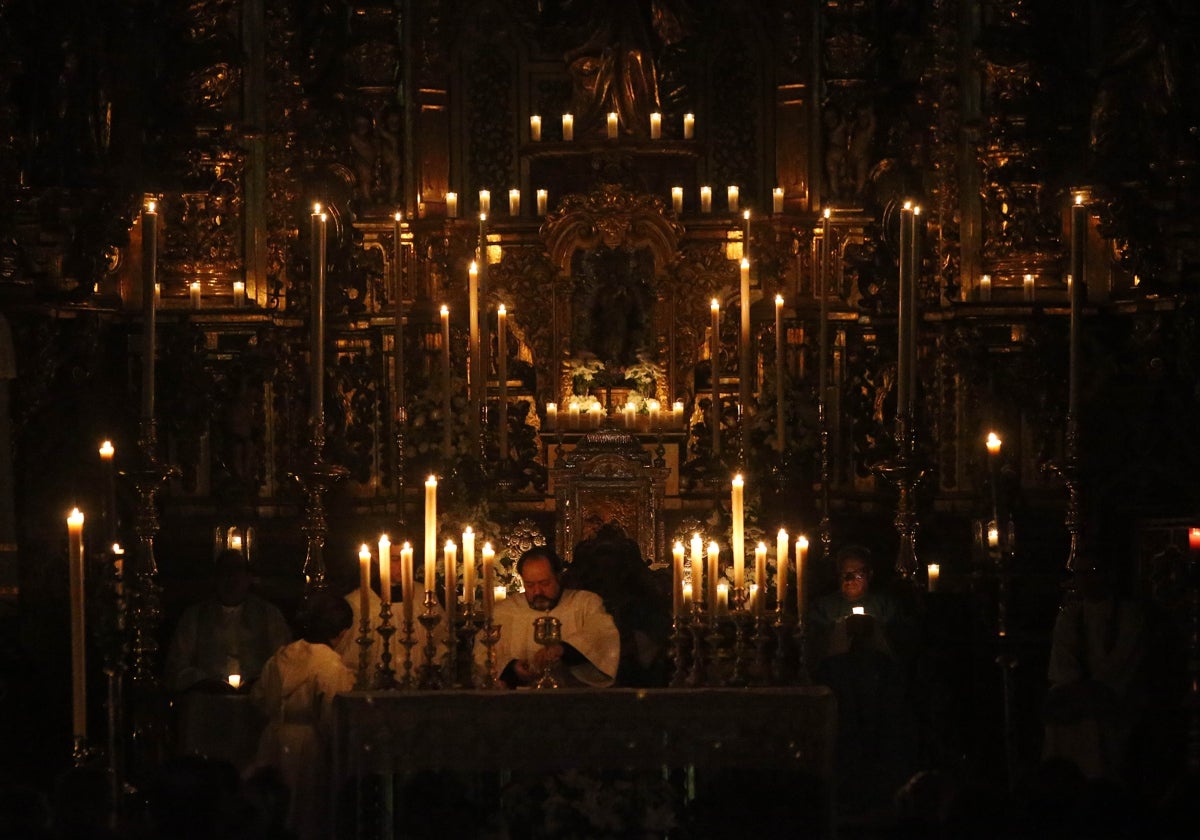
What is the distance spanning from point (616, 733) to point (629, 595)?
2614 millimetres

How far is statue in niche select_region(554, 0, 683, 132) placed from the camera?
17297 mm

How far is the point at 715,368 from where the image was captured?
16859mm

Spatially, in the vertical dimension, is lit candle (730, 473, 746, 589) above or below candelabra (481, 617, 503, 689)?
above

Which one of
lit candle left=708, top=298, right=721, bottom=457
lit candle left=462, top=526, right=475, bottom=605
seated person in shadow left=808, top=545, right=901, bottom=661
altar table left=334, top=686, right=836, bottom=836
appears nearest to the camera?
lit candle left=462, top=526, right=475, bottom=605

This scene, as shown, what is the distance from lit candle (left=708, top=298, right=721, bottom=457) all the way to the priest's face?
3.71 metres

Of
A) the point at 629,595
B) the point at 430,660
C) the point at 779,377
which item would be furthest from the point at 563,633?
the point at 779,377

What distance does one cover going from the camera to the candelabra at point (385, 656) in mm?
11453

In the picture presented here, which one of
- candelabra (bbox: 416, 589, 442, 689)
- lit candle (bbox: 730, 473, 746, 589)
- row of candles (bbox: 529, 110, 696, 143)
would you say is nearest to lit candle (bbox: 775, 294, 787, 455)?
row of candles (bbox: 529, 110, 696, 143)

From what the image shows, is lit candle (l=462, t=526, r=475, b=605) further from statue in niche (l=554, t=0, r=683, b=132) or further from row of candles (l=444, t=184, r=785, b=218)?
statue in niche (l=554, t=0, r=683, b=132)

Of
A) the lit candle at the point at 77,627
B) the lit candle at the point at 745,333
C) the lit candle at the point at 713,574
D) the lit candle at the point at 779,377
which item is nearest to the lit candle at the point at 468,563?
the lit candle at the point at 713,574

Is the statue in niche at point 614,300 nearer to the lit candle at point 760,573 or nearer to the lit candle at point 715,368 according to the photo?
the lit candle at point 715,368

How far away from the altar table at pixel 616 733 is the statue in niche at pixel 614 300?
19.2ft

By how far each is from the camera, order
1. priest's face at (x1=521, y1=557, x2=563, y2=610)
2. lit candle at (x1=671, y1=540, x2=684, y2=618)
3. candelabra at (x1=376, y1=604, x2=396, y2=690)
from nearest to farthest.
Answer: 1. candelabra at (x1=376, y1=604, x2=396, y2=690)
2. lit candle at (x1=671, y1=540, x2=684, y2=618)
3. priest's face at (x1=521, y1=557, x2=563, y2=610)

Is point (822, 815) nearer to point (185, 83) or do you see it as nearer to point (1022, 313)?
point (1022, 313)
